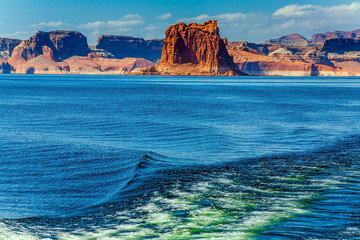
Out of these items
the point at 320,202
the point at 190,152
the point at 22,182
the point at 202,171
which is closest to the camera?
the point at 320,202

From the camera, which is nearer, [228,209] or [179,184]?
[228,209]

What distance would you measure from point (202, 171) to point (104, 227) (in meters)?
8.01

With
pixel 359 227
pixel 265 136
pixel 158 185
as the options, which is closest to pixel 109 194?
pixel 158 185

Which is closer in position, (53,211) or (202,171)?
(53,211)

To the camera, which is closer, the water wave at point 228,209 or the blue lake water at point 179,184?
the water wave at point 228,209

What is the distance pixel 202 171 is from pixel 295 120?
25.6 meters

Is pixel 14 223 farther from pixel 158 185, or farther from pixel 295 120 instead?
pixel 295 120

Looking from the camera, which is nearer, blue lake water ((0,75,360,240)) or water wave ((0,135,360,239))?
water wave ((0,135,360,239))

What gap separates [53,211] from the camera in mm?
14617

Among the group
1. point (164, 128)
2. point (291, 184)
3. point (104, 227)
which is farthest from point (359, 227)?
point (164, 128)

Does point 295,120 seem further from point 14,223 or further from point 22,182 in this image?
point 14,223

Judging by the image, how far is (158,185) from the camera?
685 inches

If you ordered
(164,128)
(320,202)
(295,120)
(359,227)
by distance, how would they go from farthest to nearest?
1. (295,120)
2. (164,128)
3. (320,202)
4. (359,227)

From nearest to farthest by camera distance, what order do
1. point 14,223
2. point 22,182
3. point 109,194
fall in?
1. point 14,223
2. point 109,194
3. point 22,182
